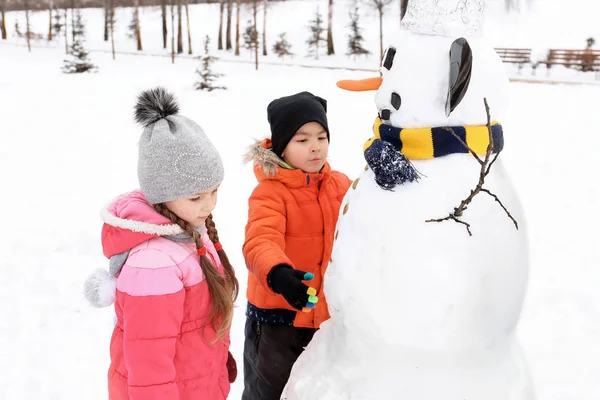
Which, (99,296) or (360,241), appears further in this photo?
(99,296)

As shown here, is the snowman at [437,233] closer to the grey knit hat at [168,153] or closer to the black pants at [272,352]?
the grey knit hat at [168,153]

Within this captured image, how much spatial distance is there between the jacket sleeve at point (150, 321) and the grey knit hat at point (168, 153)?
23cm

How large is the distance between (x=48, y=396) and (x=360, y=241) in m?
2.76

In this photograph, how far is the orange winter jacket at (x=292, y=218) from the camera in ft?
7.46

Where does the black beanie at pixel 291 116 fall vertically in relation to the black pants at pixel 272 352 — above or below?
above

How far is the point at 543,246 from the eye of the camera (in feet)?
18.5

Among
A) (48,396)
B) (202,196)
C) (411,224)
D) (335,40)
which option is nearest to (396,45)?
(411,224)

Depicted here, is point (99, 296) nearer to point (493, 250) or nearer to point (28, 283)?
point (493, 250)

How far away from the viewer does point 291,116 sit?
91.1 inches

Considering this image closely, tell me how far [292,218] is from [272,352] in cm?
62

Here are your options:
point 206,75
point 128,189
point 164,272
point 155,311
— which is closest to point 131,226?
point 164,272

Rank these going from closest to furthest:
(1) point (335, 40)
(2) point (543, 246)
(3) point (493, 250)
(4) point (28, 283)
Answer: (3) point (493, 250) < (4) point (28, 283) < (2) point (543, 246) < (1) point (335, 40)

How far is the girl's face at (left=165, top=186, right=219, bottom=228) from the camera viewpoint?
198cm

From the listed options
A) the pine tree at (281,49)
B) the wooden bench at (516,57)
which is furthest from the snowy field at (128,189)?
the pine tree at (281,49)
